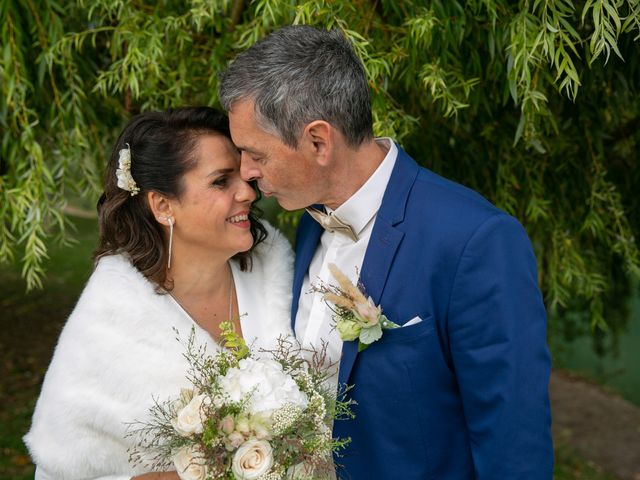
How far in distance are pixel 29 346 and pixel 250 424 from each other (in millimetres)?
6935

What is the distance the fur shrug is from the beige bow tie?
0.65 meters

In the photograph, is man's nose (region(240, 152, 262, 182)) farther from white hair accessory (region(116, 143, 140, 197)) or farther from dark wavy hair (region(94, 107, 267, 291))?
white hair accessory (region(116, 143, 140, 197))

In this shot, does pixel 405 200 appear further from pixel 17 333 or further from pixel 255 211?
pixel 17 333

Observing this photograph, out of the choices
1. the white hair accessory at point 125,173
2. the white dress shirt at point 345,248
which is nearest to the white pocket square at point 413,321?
the white dress shirt at point 345,248

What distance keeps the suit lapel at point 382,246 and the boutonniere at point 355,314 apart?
4 centimetres

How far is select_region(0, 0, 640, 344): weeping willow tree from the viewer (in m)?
2.84

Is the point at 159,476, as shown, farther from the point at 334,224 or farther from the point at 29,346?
the point at 29,346

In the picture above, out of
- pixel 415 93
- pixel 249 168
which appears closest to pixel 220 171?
pixel 249 168

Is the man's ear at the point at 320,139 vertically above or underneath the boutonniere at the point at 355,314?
above

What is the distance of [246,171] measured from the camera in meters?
2.45

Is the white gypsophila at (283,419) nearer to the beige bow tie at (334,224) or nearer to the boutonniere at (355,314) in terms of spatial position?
the boutonniere at (355,314)

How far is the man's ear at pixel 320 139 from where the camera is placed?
2.26 m

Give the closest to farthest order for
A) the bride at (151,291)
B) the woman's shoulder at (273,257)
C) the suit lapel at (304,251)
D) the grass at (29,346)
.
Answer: the bride at (151,291)
the suit lapel at (304,251)
the woman's shoulder at (273,257)
the grass at (29,346)

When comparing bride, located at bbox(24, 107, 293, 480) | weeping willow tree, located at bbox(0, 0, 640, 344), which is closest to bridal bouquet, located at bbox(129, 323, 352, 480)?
bride, located at bbox(24, 107, 293, 480)
